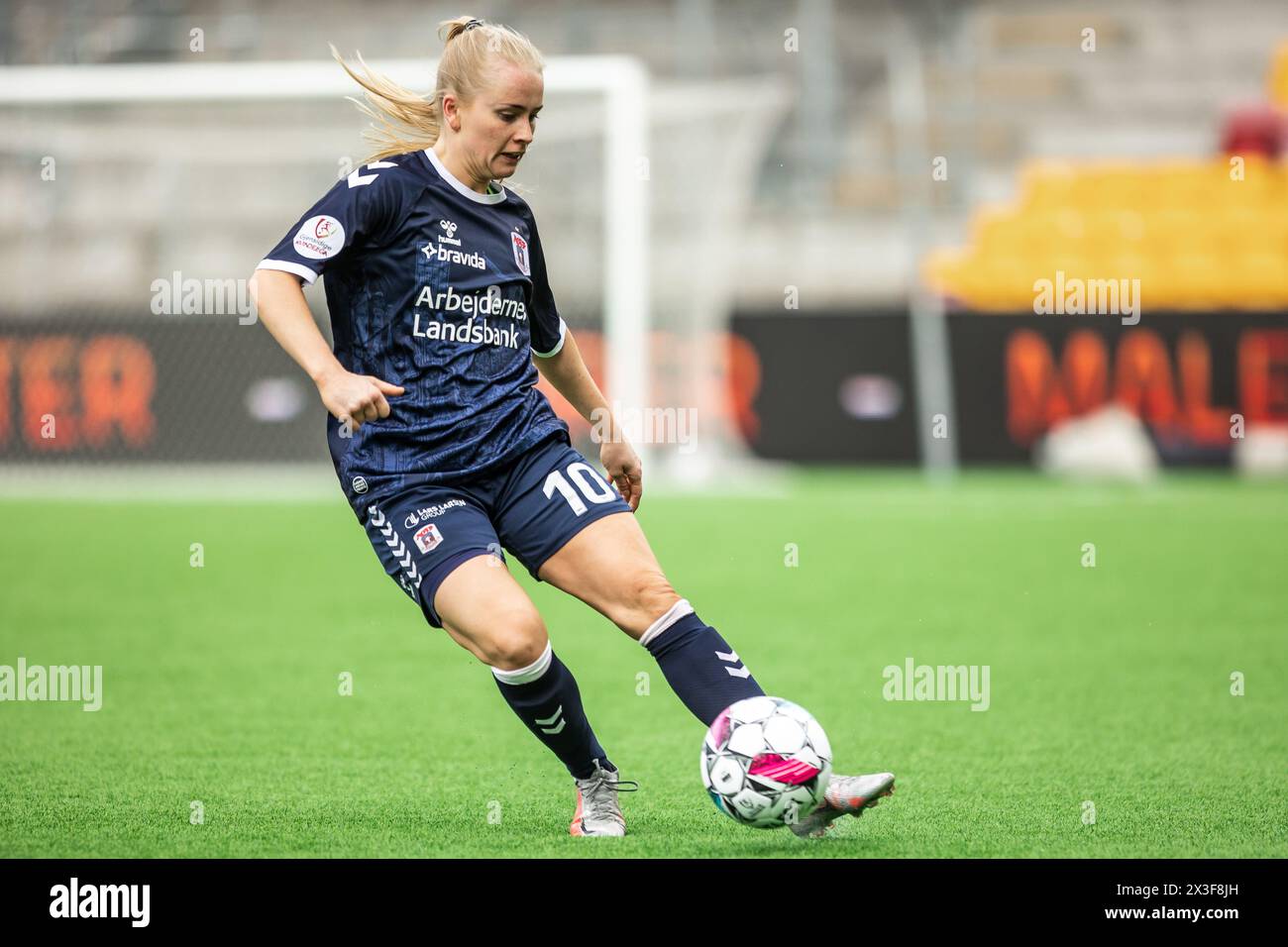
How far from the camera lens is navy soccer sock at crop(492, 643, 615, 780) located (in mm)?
3971

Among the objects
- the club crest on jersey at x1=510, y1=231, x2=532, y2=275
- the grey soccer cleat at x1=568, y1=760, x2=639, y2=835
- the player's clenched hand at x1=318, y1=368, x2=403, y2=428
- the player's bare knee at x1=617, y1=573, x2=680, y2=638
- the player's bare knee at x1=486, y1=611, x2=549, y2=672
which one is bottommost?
the grey soccer cleat at x1=568, y1=760, x2=639, y2=835

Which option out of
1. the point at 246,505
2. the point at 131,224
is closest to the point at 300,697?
the point at 246,505

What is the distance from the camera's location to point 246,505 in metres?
13.9

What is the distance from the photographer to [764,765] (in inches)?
145

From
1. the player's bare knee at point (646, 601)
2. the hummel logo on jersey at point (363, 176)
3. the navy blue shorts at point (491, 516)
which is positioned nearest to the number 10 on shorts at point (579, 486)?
the navy blue shorts at point (491, 516)

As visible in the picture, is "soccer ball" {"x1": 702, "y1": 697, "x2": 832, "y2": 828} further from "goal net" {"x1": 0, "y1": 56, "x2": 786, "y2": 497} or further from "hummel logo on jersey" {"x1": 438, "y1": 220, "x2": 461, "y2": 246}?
"goal net" {"x1": 0, "y1": 56, "x2": 786, "y2": 497}

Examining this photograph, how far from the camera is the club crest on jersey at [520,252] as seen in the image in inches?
162

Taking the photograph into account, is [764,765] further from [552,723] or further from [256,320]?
[256,320]

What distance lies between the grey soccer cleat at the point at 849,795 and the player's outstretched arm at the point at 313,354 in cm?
132

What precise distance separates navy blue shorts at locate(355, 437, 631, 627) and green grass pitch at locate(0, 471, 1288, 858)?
0.18 meters

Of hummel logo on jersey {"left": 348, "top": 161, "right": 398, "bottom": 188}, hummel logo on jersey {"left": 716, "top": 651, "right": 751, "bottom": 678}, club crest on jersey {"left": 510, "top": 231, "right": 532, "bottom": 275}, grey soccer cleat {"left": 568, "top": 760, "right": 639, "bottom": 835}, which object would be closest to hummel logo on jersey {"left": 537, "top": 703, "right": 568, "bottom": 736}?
grey soccer cleat {"left": 568, "top": 760, "right": 639, "bottom": 835}

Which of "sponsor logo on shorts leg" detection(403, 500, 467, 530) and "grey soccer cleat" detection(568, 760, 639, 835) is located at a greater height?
"sponsor logo on shorts leg" detection(403, 500, 467, 530)
